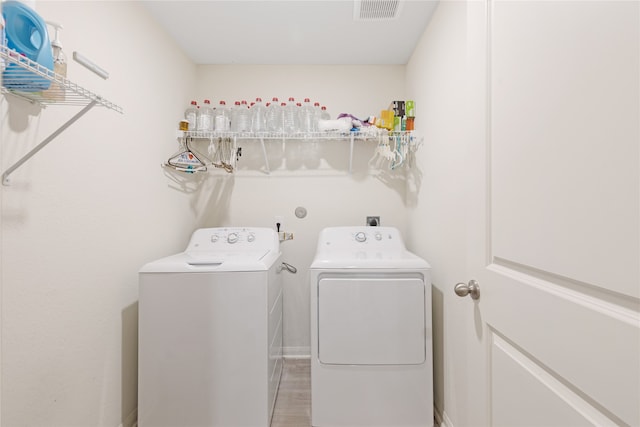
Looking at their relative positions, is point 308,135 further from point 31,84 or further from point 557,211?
point 557,211

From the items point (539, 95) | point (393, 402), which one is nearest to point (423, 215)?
point (393, 402)

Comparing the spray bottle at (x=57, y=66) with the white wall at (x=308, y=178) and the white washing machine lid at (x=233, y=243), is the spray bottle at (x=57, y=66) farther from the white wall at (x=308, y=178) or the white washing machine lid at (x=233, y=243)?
the white wall at (x=308, y=178)

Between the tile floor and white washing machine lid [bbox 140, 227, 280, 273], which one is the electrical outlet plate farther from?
the tile floor

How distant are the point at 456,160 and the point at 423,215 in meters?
0.55

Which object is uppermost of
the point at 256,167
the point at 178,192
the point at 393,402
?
the point at 256,167

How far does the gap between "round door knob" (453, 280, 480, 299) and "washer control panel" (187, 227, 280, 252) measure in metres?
1.36

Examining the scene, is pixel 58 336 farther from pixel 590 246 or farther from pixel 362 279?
pixel 590 246

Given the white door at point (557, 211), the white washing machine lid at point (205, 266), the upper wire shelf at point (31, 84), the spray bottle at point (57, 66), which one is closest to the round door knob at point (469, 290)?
the white door at point (557, 211)

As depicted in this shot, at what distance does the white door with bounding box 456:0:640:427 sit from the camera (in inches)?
17.6

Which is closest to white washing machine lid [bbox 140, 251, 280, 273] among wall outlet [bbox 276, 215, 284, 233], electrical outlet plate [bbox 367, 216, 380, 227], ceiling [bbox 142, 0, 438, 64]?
wall outlet [bbox 276, 215, 284, 233]

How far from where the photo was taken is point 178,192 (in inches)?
80.2

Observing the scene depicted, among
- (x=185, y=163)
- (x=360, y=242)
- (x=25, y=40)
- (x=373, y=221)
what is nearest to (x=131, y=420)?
(x=185, y=163)

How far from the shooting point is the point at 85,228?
4.07 ft

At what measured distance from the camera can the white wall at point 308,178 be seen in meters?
2.32
